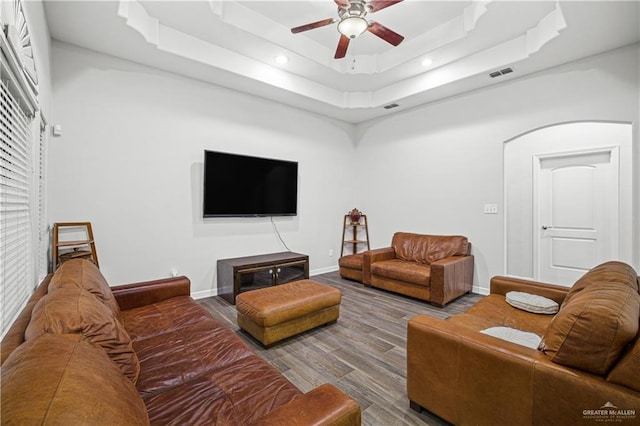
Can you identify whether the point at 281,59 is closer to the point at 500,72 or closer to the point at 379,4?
the point at 379,4

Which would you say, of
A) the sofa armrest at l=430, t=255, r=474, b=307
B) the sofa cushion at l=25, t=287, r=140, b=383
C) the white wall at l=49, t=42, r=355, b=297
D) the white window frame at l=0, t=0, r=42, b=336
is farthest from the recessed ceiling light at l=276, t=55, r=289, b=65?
the sofa cushion at l=25, t=287, r=140, b=383

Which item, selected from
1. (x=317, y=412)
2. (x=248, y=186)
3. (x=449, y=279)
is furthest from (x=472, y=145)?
(x=317, y=412)

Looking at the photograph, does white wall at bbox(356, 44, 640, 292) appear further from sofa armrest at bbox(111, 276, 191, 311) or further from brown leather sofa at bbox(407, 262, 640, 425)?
sofa armrest at bbox(111, 276, 191, 311)

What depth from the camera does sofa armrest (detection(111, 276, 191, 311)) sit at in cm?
243

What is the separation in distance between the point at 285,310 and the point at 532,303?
204 centimetres

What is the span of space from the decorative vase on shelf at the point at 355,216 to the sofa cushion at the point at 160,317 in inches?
147

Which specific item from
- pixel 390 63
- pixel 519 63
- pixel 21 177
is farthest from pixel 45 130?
pixel 519 63

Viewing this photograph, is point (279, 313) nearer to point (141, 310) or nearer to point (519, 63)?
point (141, 310)

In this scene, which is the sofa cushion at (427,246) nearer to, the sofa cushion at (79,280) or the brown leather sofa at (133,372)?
the brown leather sofa at (133,372)

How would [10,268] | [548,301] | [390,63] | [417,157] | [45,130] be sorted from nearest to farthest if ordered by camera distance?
[10,268] → [548,301] → [45,130] → [390,63] → [417,157]

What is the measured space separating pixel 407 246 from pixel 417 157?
5.10 ft

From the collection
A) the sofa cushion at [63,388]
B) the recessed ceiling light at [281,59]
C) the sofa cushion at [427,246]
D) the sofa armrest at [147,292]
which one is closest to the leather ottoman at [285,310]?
the sofa armrest at [147,292]

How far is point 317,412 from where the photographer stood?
3.32ft

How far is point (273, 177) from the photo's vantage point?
15.1ft
